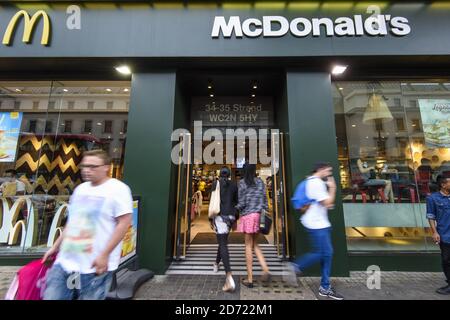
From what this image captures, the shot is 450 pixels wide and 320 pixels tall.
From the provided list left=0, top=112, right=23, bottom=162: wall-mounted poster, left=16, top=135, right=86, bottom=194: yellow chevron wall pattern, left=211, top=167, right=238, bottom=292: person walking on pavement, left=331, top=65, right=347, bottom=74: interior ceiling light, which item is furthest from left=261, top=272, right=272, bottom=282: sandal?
left=0, top=112, right=23, bottom=162: wall-mounted poster

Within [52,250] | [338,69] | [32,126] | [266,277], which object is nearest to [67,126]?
[32,126]

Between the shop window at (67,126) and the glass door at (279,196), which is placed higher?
the shop window at (67,126)

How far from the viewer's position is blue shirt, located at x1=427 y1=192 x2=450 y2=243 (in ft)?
11.0

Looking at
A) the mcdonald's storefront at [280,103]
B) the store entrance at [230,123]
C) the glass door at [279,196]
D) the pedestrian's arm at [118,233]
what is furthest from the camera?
the store entrance at [230,123]

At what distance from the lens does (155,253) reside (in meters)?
4.14

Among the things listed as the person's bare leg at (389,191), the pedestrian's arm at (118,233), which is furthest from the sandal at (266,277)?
the person's bare leg at (389,191)

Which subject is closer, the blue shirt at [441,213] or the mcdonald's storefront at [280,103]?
the blue shirt at [441,213]

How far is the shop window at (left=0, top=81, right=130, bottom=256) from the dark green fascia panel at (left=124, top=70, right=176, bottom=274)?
0.91 meters

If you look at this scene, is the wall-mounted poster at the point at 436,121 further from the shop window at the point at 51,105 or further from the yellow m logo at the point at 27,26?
the shop window at the point at 51,105

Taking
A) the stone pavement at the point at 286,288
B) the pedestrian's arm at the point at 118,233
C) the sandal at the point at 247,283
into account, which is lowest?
the stone pavement at the point at 286,288

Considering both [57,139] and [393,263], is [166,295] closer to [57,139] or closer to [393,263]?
[393,263]

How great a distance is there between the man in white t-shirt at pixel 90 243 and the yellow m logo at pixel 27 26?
4.66m

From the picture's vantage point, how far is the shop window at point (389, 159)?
4.57 metres

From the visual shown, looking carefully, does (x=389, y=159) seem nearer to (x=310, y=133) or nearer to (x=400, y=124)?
(x=400, y=124)
